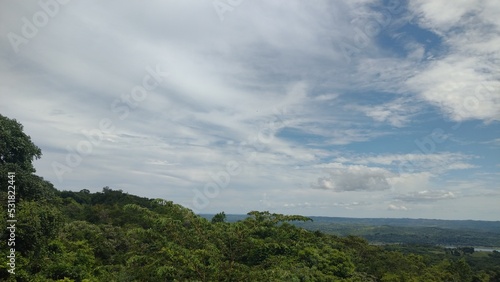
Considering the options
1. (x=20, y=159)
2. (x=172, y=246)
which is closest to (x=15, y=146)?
(x=20, y=159)

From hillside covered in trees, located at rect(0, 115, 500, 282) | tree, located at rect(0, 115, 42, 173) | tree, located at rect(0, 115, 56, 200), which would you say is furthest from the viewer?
tree, located at rect(0, 115, 42, 173)

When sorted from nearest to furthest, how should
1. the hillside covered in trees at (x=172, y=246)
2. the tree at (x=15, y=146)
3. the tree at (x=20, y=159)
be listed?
the hillside covered in trees at (x=172, y=246) < the tree at (x=20, y=159) < the tree at (x=15, y=146)

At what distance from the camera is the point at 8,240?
13.7m

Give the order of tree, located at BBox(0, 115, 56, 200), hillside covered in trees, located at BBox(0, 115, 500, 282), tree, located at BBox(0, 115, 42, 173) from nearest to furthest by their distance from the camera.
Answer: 1. hillside covered in trees, located at BBox(0, 115, 500, 282)
2. tree, located at BBox(0, 115, 56, 200)
3. tree, located at BBox(0, 115, 42, 173)

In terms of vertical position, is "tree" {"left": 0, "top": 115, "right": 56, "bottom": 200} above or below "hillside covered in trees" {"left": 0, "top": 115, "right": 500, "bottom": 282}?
above

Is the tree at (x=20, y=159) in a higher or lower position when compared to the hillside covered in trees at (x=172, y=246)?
higher

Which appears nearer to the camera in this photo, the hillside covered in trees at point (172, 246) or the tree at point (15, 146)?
the hillside covered in trees at point (172, 246)

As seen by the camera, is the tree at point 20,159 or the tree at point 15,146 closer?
the tree at point 20,159

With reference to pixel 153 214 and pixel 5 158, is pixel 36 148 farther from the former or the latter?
pixel 153 214

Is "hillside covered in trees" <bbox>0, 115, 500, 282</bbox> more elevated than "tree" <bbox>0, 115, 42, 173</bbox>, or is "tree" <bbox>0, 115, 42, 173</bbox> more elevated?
"tree" <bbox>0, 115, 42, 173</bbox>

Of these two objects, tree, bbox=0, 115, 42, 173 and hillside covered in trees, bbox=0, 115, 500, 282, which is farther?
tree, bbox=0, 115, 42, 173

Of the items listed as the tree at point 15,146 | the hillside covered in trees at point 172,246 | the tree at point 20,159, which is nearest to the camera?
the hillside covered in trees at point 172,246

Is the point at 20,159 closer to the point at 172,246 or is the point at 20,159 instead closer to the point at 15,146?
the point at 15,146

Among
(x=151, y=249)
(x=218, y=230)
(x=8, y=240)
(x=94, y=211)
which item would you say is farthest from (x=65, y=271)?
(x=94, y=211)
